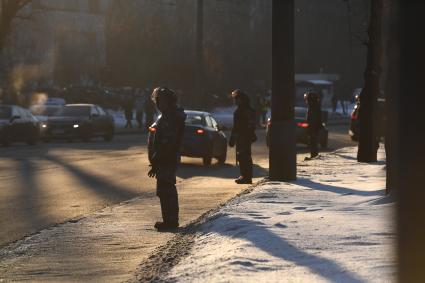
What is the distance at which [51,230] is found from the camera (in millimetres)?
13414

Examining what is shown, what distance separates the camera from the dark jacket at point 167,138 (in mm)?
13430

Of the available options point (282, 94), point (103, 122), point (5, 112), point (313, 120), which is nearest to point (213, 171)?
point (313, 120)

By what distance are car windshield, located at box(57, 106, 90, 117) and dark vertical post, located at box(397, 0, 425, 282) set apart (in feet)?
112

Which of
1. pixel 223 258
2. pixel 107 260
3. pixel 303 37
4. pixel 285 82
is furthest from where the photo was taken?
pixel 303 37

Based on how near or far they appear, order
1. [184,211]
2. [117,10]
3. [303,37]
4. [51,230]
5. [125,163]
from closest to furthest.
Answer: [51,230]
[184,211]
[125,163]
[117,10]
[303,37]

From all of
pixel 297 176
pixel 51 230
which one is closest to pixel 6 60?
pixel 297 176

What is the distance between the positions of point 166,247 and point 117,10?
217ft

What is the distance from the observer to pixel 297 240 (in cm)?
1044

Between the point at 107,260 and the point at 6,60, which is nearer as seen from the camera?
the point at 107,260

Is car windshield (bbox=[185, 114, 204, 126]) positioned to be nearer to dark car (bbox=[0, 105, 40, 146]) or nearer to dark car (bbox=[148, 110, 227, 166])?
dark car (bbox=[148, 110, 227, 166])

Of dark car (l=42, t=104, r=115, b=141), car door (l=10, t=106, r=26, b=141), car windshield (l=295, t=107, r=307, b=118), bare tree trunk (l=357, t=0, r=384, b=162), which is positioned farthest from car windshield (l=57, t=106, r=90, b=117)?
bare tree trunk (l=357, t=0, r=384, b=162)

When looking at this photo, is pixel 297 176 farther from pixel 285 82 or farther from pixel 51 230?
pixel 51 230

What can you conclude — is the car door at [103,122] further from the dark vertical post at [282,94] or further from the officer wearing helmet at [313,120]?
the dark vertical post at [282,94]

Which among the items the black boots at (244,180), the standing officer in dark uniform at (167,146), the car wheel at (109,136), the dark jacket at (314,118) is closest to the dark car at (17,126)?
the car wheel at (109,136)
